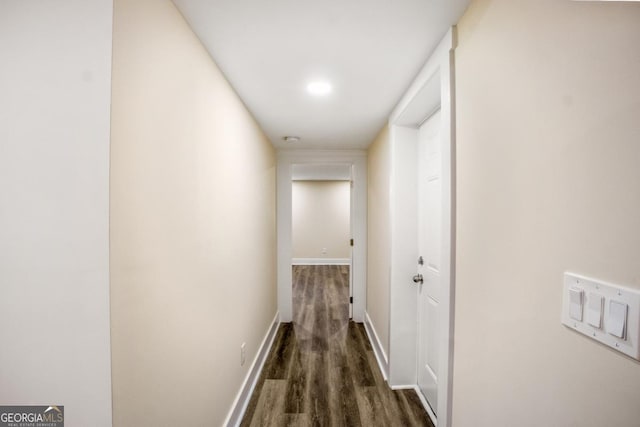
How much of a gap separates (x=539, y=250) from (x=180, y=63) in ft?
4.59

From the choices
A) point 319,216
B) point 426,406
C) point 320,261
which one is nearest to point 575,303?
point 426,406

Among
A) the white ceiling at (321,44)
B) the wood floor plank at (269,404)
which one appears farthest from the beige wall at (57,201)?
the wood floor plank at (269,404)

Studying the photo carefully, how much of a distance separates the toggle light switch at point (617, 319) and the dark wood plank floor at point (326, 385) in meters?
1.78

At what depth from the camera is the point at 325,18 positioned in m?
1.04

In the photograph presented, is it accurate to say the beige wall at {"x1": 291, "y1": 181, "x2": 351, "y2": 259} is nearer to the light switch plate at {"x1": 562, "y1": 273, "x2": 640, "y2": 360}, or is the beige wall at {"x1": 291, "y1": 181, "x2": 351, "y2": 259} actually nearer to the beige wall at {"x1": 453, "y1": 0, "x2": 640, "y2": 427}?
the beige wall at {"x1": 453, "y1": 0, "x2": 640, "y2": 427}

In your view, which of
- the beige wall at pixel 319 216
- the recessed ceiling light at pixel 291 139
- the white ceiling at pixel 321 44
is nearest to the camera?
the white ceiling at pixel 321 44

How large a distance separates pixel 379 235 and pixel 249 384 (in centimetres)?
178

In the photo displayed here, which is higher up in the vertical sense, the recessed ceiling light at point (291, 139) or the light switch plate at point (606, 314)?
the recessed ceiling light at point (291, 139)

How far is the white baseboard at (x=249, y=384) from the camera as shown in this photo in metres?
1.67

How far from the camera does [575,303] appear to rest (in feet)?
1.88

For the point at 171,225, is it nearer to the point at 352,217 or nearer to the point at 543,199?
the point at 543,199

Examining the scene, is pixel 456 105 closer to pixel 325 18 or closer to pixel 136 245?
pixel 325 18

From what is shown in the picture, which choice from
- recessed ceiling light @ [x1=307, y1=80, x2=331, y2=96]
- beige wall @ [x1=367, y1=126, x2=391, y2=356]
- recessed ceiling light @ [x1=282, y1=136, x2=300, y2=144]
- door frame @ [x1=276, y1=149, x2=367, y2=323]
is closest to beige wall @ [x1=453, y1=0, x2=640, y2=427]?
recessed ceiling light @ [x1=307, y1=80, x2=331, y2=96]

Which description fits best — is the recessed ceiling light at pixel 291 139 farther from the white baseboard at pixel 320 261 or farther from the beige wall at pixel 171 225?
the white baseboard at pixel 320 261
